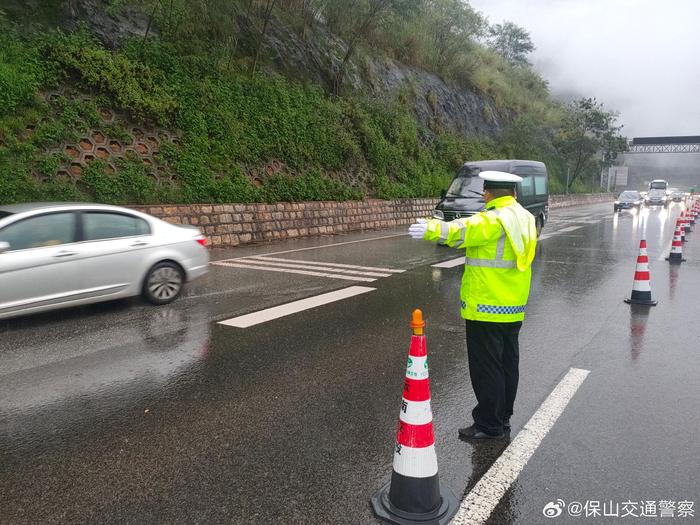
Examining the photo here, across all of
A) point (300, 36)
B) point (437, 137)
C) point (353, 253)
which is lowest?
point (353, 253)

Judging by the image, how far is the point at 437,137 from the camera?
33250mm

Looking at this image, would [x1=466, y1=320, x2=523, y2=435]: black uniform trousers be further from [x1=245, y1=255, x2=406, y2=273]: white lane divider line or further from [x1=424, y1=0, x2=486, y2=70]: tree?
[x1=424, y1=0, x2=486, y2=70]: tree

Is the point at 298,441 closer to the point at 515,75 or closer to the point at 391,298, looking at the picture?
the point at 391,298

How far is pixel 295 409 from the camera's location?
406 cm

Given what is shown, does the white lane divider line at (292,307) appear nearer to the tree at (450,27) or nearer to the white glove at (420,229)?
the white glove at (420,229)

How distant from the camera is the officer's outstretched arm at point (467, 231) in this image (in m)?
3.31

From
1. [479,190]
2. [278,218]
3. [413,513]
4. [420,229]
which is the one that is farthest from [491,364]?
[278,218]

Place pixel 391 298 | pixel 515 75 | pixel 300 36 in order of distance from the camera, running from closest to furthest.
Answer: pixel 391 298
pixel 300 36
pixel 515 75

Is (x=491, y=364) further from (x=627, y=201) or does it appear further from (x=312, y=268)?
(x=627, y=201)

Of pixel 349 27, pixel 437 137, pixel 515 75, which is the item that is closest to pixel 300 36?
pixel 349 27

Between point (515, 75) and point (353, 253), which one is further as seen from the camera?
point (515, 75)

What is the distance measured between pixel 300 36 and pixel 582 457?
2521 cm

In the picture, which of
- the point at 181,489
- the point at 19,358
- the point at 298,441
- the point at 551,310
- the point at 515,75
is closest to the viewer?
the point at 181,489

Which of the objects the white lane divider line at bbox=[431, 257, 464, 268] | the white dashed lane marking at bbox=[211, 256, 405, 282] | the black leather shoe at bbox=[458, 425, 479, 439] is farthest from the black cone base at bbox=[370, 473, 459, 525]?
the white lane divider line at bbox=[431, 257, 464, 268]
